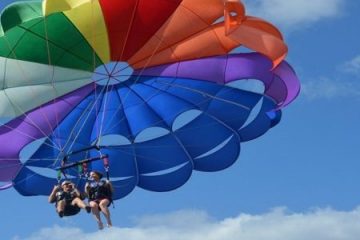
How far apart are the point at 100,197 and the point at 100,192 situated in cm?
8

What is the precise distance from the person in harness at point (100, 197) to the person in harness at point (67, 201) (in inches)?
5.7

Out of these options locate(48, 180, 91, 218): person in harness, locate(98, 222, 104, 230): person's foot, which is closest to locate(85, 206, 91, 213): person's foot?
locate(48, 180, 91, 218): person in harness

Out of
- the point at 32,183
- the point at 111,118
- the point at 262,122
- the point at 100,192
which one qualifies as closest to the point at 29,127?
the point at 32,183

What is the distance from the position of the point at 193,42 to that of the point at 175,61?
0.49 metres

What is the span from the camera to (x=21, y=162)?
15.9 m

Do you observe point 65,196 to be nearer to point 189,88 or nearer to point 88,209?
point 88,209

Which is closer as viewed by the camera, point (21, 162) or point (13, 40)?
point (13, 40)

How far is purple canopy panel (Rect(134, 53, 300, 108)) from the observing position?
1477 cm

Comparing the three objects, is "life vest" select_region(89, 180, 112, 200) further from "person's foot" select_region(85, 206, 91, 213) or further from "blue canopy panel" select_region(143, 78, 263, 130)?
"blue canopy panel" select_region(143, 78, 263, 130)

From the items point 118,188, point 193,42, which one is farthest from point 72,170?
point 193,42

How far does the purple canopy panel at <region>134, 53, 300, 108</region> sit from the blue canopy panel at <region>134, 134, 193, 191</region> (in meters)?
1.20

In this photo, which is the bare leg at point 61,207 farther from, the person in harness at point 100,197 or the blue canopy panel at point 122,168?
the blue canopy panel at point 122,168

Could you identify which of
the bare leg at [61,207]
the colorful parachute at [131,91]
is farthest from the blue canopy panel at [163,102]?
the bare leg at [61,207]

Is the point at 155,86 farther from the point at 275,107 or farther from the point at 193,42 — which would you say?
the point at 275,107
